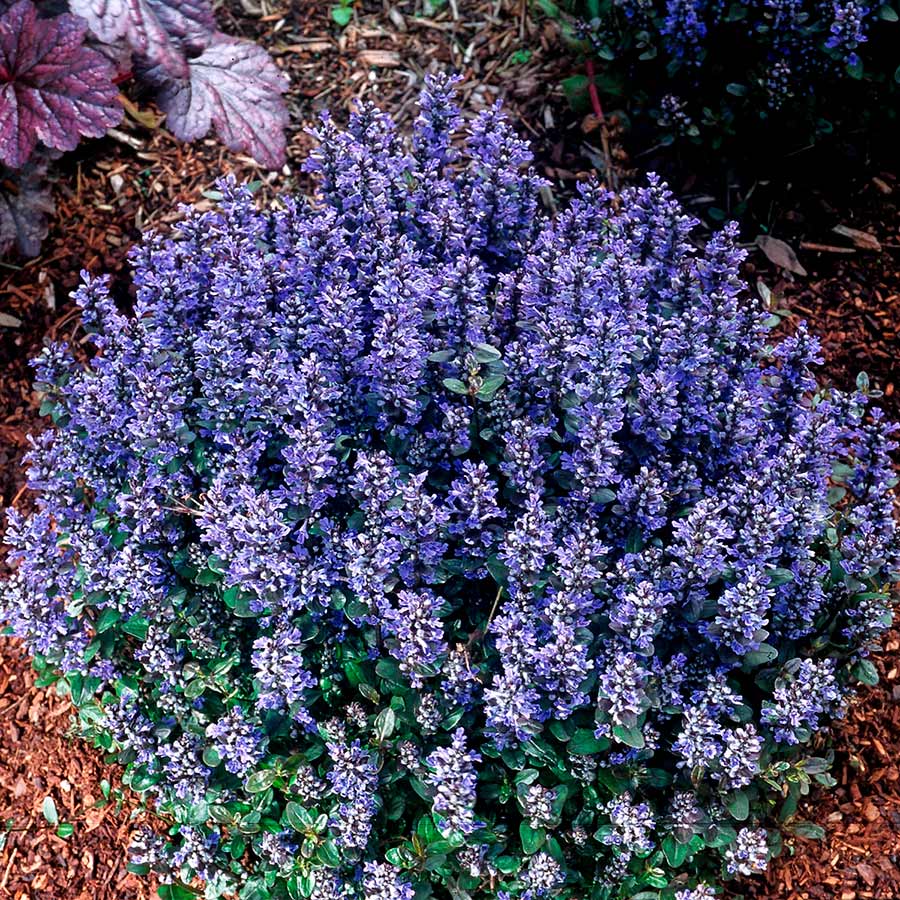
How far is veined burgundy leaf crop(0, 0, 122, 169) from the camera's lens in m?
3.29

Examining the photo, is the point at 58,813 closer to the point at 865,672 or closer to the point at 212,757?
the point at 212,757

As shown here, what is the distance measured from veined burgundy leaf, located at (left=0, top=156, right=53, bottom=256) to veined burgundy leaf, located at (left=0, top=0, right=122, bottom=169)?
57cm

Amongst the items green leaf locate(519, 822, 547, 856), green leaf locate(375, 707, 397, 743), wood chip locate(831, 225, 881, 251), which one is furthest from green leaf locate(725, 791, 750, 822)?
wood chip locate(831, 225, 881, 251)

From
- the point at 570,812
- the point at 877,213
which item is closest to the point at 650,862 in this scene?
the point at 570,812

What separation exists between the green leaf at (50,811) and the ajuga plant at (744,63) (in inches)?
124

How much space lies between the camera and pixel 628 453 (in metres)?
2.87

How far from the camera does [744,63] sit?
3.93 m

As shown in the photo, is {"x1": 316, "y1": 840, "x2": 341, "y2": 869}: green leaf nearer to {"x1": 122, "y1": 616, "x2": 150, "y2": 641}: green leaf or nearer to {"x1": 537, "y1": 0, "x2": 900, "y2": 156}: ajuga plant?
{"x1": 122, "y1": 616, "x2": 150, "y2": 641}: green leaf

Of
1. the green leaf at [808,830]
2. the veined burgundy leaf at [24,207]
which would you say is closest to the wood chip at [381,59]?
the veined burgundy leaf at [24,207]

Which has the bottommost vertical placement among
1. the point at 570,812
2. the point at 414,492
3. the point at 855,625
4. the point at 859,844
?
the point at 859,844

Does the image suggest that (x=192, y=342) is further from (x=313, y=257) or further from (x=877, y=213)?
(x=877, y=213)

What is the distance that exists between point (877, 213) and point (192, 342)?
111 inches

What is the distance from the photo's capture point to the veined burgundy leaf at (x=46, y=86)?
3.29 m

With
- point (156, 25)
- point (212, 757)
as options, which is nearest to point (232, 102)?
point (156, 25)
